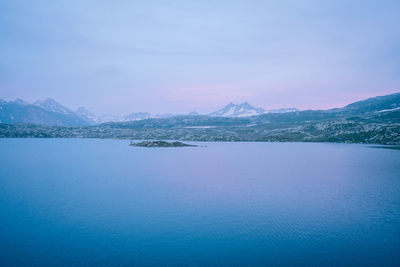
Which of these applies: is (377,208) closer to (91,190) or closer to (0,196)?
(91,190)

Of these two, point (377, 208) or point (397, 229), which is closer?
point (397, 229)

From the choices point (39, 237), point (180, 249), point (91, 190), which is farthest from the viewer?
point (91, 190)

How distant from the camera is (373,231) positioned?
29016 millimetres

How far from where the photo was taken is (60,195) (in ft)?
140

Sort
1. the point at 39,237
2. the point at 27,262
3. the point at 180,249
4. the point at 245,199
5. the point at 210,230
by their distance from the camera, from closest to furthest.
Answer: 1. the point at 27,262
2. the point at 180,249
3. the point at 39,237
4. the point at 210,230
5. the point at 245,199

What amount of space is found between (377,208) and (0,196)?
193 feet

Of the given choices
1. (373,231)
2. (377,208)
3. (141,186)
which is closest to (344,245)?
(373,231)

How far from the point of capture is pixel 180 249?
24.5m

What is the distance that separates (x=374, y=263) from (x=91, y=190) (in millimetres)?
43360

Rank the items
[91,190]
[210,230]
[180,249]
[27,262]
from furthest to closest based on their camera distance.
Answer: [91,190]
[210,230]
[180,249]
[27,262]

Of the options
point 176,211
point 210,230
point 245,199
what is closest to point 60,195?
point 176,211

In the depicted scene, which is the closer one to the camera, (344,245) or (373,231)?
(344,245)

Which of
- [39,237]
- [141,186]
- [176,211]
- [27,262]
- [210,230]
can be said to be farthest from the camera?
[141,186]

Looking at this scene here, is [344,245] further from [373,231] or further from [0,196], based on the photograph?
[0,196]
